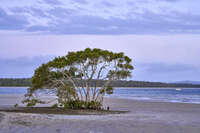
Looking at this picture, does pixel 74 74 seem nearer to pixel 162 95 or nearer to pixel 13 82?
pixel 162 95

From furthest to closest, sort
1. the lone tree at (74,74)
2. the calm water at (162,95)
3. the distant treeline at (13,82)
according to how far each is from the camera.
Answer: the distant treeline at (13,82), the calm water at (162,95), the lone tree at (74,74)

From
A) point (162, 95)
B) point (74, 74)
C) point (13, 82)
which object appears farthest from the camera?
point (13, 82)

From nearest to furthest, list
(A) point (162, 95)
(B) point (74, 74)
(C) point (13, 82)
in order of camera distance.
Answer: (B) point (74, 74) → (A) point (162, 95) → (C) point (13, 82)

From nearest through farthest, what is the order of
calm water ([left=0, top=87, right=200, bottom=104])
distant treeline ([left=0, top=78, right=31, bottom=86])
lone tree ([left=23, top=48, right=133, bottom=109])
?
lone tree ([left=23, top=48, right=133, bottom=109]) → calm water ([left=0, top=87, right=200, bottom=104]) → distant treeline ([left=0, top=78, right=31, bottom=86])

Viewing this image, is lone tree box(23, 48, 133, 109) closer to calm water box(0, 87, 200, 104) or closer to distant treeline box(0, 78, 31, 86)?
calm water box(0, 87, 200, 104)

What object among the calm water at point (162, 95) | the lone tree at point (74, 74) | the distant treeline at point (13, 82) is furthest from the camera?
the distant treeline at point (13, 82)

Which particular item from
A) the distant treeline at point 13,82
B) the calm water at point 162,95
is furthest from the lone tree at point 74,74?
the distant treeline at point 13,82

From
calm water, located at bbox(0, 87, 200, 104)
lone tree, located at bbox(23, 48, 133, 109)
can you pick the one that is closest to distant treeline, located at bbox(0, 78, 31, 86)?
calm water, located at bbox(0, 87, 200, 104)

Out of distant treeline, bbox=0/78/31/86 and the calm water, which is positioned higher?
distant treeline, bbox=0/78/31/86

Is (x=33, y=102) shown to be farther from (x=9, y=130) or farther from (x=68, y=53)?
(x=9, y=130)

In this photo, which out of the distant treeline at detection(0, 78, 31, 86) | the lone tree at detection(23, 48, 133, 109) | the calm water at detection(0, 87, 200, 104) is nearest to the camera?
the lone tree at detection(23, 48, 133, 109)

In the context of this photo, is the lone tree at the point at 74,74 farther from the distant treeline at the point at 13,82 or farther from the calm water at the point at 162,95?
the distant treeline at the point at 13,82

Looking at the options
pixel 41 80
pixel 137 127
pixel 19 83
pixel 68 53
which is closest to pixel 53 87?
pixel 41 80

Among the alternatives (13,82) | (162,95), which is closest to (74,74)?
(162,95)
